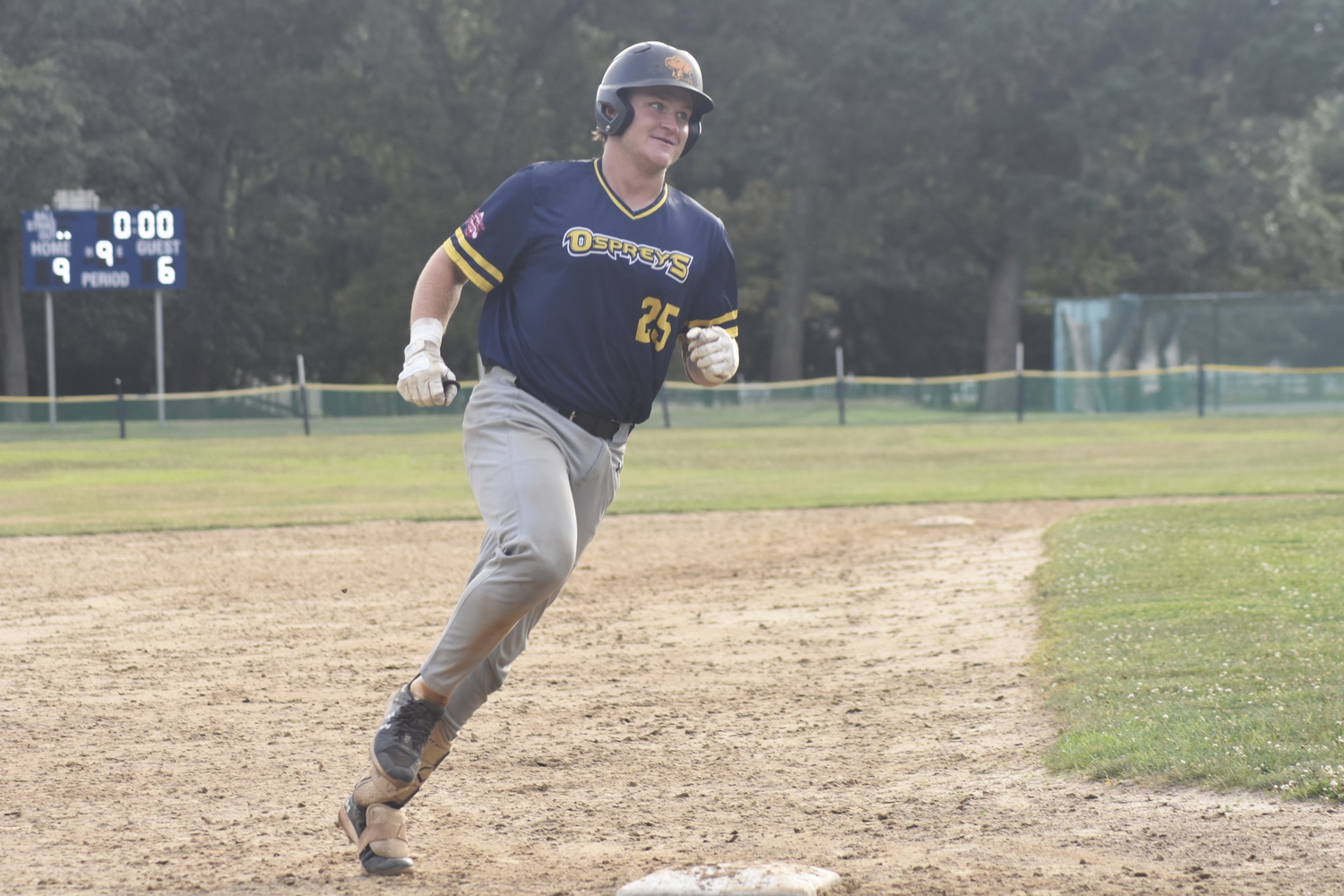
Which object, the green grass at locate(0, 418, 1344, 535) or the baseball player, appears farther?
the green grass at locate(0, 418, 1344, 535)

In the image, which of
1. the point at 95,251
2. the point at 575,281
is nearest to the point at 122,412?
the point at 95,251

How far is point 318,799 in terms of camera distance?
14.7ft

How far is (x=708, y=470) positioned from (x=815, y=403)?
10603mm

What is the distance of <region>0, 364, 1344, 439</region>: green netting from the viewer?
89.7ft

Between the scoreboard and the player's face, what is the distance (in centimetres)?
2455

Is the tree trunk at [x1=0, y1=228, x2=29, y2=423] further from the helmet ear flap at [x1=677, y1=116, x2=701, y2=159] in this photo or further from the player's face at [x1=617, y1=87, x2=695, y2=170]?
the player's face at [x1=617, y1=87, x2=695, y2=170]

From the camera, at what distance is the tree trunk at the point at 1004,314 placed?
41.9 metres

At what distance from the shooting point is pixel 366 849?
3.74 m

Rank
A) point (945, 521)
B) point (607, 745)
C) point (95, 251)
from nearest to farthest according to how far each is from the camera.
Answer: point (607, 745)
point (945, 521)
point (95, 251)

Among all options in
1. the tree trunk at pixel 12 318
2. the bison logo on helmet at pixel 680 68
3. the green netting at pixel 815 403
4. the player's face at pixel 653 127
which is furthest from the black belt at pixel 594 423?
the tree trunk at pixel 12 318

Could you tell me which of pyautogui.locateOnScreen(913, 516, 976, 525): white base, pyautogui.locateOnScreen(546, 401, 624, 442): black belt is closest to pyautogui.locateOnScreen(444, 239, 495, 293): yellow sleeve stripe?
pyautogui.locateOnScreen(546, 401, 624, 442): black belt

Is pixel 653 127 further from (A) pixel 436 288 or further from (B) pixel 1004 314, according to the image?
(B) pixel 1004 314

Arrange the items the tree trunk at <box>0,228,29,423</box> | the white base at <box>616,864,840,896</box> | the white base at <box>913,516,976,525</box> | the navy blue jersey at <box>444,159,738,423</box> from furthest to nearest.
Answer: the tree trunk at <box>0,228,29,423</box>
the white base at <box>913,516,976,525</box>
the navy blue jersey at <box>444,159,738,423</box>
the white base at <box>616,864,840,896</box>

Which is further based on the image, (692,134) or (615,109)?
(692,134)
